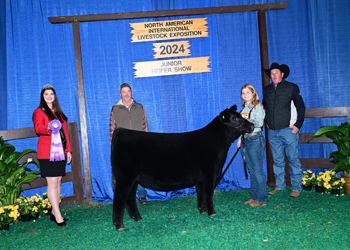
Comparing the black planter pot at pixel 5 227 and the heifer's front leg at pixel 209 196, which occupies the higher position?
the heifer's front leg at pixel 209 196

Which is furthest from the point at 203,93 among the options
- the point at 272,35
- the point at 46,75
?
the point at 46,75

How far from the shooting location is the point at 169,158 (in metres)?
3.56

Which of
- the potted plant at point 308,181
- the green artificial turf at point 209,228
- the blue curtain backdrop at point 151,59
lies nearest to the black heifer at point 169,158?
the green artificial turf at point 209,228

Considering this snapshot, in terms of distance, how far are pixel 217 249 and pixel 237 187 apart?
256 cm

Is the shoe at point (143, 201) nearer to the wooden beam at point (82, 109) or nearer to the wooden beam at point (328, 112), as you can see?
the wooden beam at point (82, 109)

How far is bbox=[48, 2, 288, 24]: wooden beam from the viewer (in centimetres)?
477

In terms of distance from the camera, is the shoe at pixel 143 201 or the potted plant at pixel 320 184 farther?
the shoe at pixel 143 201

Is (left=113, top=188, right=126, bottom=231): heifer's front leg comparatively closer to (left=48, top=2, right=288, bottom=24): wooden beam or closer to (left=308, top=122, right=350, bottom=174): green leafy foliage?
(left=48, top=2, right=288, bottom=24): wooden beam

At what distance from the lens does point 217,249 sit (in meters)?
2.84

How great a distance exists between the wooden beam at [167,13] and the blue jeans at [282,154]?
7.40 ft

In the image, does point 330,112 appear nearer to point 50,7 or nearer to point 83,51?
point 83,51

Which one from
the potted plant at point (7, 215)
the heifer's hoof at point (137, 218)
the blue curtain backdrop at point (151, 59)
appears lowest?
the heifer's hoof at point (137, 218)

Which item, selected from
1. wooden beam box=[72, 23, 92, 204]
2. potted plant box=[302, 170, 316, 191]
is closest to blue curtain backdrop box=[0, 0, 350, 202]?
wooden beam box=[72, 23, 92, 204]

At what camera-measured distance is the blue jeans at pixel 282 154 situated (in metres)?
4.61
